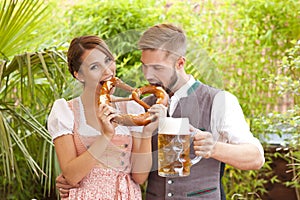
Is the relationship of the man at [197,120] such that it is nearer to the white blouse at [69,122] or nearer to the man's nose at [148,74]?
the man's nose at [148,74]

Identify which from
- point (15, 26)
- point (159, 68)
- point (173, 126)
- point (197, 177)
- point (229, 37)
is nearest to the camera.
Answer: point (173, 126)

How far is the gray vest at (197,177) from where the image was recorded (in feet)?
6.56

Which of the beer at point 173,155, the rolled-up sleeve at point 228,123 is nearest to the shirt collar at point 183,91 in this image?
the rolled-up sleeve at point 228,123

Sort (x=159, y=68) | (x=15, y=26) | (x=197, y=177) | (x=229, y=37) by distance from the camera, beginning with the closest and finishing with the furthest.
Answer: (x=159, y=68) → (x=197, y=177) → (x=15, y=26) → (x=229, y=37)

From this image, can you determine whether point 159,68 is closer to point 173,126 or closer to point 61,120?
point 173,126

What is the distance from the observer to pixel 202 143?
182 centimetres

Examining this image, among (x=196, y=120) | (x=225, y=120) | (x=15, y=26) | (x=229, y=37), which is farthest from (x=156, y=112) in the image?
(x=229, y=37)

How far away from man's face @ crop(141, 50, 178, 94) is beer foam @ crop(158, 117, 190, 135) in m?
0.17

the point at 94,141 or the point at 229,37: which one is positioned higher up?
the point at 229,37

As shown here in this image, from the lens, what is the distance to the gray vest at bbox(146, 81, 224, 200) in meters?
2.00

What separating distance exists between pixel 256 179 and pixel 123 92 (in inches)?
98.4

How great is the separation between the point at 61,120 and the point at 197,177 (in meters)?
0.50

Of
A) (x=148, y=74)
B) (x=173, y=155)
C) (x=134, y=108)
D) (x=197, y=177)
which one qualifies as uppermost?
(x=148, y=74)

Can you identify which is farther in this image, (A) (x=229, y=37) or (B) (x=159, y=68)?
(A) (x=229, y=37)
